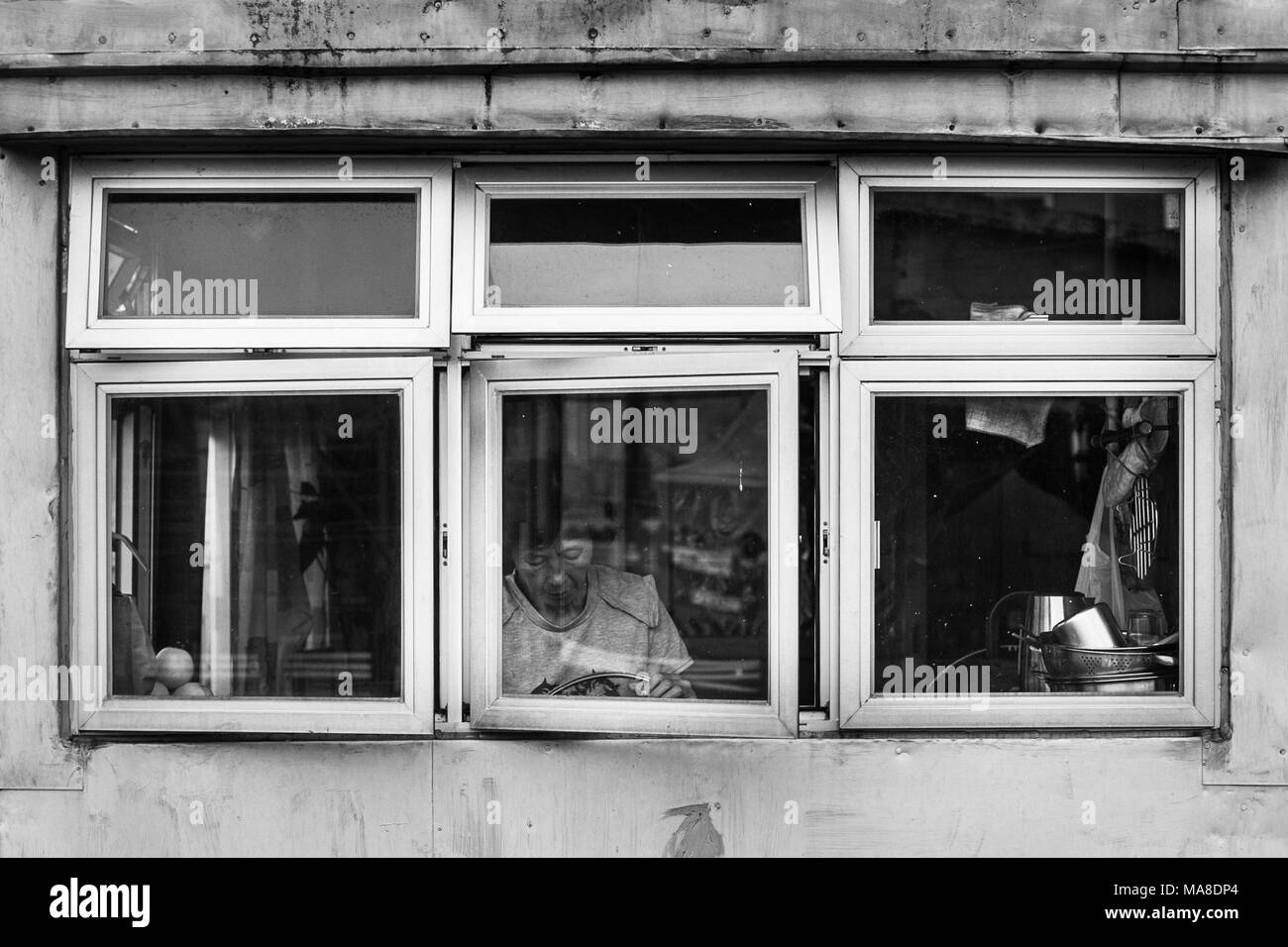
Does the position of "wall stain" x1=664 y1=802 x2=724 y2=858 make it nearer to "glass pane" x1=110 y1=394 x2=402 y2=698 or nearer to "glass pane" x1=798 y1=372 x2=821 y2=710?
"glass pane" x1=798 y1=372 x2=821 y2=710

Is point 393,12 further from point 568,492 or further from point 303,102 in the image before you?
point 568,492

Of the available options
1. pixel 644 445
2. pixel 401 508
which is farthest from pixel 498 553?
pixel 644 445

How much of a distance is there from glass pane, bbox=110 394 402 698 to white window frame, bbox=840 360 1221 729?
59.9 inches

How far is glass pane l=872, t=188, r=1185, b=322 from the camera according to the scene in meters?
3.52

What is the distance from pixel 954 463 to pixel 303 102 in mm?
2475

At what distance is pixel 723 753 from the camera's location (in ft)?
11.3

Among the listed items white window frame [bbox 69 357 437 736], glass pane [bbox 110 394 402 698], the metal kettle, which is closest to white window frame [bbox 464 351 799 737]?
white window frame [bbox 69 357 437 736]

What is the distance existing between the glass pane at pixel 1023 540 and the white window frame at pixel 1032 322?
0.57 ft

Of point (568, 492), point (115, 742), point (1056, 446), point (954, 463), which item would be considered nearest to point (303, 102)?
point (568, 492)

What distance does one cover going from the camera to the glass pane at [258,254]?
139 inches

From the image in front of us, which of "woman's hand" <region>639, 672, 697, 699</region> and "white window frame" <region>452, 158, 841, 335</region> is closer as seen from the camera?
"white window frame" <region>452, 158, 841, 335</region>

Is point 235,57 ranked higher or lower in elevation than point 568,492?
higher

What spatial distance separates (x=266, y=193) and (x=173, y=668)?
1.65 metres

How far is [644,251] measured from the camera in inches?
139
